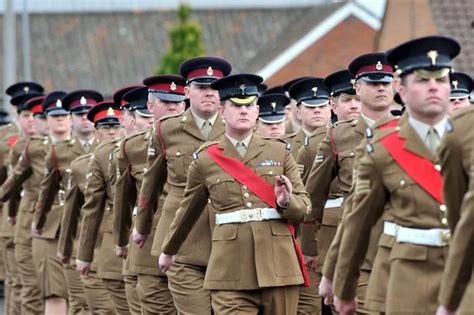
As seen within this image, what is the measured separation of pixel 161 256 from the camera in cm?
1304

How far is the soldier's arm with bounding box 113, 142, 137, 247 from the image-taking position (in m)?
15.0

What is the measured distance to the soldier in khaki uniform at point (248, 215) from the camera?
40.1 ft

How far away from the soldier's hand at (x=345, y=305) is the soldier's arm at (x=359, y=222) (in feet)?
0.12

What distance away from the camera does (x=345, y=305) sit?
33.9 ft

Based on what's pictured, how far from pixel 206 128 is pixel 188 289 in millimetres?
1322

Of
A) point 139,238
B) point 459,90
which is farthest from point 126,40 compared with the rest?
point 459,90

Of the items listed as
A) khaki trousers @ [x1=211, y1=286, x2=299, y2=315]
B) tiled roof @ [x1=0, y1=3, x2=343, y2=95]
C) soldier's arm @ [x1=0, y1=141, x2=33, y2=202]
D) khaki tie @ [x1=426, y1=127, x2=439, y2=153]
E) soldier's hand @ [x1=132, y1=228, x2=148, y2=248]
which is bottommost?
khaki trousers @ [x1=211, y1=286, x2=299, y2=315]

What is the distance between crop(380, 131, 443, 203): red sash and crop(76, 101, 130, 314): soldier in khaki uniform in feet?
20.4

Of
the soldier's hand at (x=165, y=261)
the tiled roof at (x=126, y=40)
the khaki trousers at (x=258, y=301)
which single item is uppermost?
the tiled roof at (x=126, y=40)

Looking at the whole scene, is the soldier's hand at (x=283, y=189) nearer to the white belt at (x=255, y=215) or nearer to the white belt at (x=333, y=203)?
the white belt at (x=255, y=215)

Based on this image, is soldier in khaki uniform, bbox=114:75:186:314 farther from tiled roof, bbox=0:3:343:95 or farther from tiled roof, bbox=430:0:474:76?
tiled roof, bbox=0:3:343:95

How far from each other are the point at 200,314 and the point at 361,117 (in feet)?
6.36

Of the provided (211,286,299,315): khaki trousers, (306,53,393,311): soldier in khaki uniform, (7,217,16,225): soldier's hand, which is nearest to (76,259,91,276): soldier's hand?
(306,53,393,311): soldier in khaki uniform

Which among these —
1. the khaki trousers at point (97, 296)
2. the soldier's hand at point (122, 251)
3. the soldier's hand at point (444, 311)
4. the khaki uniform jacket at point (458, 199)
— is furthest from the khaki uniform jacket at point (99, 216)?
the soldier's hand at point (444, 311)
